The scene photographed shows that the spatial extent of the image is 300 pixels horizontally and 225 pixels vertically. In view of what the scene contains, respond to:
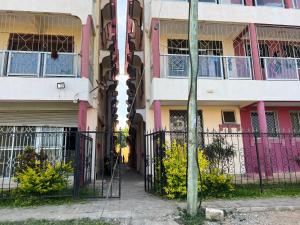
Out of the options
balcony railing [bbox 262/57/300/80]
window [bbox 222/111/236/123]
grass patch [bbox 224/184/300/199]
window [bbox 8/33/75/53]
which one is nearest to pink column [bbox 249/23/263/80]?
balcony railing [bbox 262/57/300/80]

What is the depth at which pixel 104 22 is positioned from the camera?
16.6 m

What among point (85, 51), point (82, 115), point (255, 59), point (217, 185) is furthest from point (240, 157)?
point (85, 51)

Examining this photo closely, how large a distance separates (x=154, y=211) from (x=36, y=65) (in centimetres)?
801

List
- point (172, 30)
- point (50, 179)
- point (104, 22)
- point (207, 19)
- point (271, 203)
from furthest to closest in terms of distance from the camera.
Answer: point (104, 22), point (172, 30), point (207, 19), point (50, 179), point (271, 203)

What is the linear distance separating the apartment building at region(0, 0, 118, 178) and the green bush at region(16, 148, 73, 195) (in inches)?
67.2

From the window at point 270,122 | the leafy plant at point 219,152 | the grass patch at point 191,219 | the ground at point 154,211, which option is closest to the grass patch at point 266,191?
the ground at point 154,211

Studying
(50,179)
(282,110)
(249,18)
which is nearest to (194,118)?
(50,179)

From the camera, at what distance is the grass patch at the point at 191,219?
A: 5.46 metres

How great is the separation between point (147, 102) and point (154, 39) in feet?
9.47

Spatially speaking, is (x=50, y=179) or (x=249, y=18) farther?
(x=249, y=18)

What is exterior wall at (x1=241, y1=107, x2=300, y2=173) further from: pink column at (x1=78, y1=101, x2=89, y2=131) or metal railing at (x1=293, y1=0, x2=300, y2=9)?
pink column at (x1=78, y1=101, x2=89, y2=131)

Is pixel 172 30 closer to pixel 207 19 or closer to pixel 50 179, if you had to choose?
pixel 207 19

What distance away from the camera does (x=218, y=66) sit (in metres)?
12.6

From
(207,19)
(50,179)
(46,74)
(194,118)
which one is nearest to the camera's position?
(194,118)
